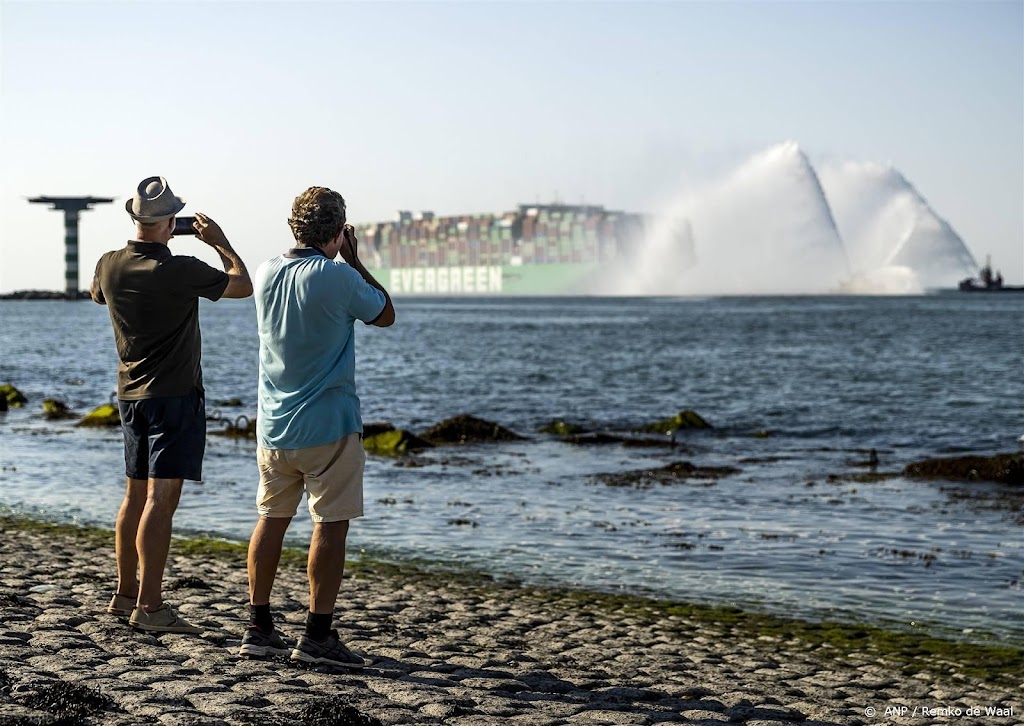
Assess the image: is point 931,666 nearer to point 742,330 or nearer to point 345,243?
point 345,243

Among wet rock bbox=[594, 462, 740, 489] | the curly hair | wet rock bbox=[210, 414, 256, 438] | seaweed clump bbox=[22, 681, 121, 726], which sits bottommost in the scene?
wet rock bbox=[594, 462, 740, 489]

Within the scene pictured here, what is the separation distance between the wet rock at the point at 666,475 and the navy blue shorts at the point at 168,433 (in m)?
10.3

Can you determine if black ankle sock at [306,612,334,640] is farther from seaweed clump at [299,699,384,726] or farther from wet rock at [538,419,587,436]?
wet rock at [538,419,587,436]

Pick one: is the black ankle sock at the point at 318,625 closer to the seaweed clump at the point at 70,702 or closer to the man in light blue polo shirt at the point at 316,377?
the man in light blue polo shirt at the point at 316,377

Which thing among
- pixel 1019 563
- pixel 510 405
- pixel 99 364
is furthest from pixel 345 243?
pixel 99 364

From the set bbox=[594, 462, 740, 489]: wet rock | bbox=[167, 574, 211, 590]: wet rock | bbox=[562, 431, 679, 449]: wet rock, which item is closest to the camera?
bbox=[167, 574, 211, 590]: wet rock

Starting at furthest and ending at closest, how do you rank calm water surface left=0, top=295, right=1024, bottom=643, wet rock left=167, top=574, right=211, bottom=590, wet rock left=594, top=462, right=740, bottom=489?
1. wet rock left=594, top=462, right=740, bottom=489
2. calm water surface left=0, top=295, right=1024, bottom=643
3. wet rock left=167, top=574, right=211, bottom=590

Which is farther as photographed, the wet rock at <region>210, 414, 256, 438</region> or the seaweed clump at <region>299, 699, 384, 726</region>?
the wet rock at <region>210, 414, 256, 438</region>

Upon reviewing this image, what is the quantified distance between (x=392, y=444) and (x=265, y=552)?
13.4 metres

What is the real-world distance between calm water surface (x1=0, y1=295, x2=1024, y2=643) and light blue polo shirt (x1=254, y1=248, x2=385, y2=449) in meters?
4.59

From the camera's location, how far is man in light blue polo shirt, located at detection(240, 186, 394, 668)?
4996 mm

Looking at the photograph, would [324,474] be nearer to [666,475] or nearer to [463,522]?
[463,522]

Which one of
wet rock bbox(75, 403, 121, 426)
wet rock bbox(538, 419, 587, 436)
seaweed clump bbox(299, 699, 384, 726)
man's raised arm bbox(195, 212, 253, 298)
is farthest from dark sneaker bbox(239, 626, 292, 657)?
wet rock bbox(75, 403, 121, 426)

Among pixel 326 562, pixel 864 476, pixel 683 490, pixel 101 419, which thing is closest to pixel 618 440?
pixel 864 476
